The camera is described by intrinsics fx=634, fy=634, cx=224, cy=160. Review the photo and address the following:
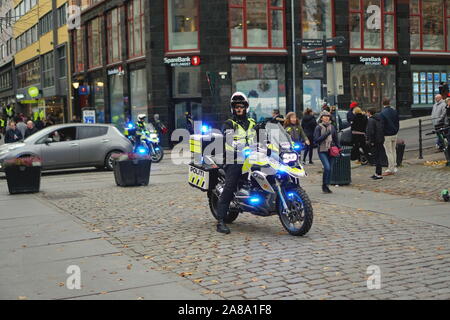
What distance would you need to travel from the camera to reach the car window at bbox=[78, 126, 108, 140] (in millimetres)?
19750

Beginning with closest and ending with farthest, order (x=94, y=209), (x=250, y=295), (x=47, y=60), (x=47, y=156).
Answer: (x=250, y=295) → (x=94, y=209) → (x=47, y=156) → (x=47, y=60)

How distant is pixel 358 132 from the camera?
19.0 metres

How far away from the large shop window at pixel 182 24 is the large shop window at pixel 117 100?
5911mm

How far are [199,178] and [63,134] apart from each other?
10905 millimetres

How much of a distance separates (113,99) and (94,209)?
92.1 ft

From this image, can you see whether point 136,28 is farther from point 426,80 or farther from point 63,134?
point 426,80

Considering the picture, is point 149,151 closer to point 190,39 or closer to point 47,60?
point 190,39

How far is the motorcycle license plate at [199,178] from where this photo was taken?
9.42m

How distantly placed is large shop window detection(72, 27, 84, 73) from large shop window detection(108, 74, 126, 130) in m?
7.04

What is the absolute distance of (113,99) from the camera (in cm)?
3888

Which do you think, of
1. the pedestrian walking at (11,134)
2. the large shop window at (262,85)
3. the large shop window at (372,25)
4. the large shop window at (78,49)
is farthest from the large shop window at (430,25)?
the pedestrian walking at (11,134)

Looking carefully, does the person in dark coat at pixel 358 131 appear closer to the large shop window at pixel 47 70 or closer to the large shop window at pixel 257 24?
the large shop window at pixel 257 24

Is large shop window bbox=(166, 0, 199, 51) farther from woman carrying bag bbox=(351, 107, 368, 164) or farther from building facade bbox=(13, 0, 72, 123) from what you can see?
building facade bbox=(13, 0, 72, 123)

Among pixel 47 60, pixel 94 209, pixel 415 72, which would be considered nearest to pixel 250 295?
pixel 94 209
